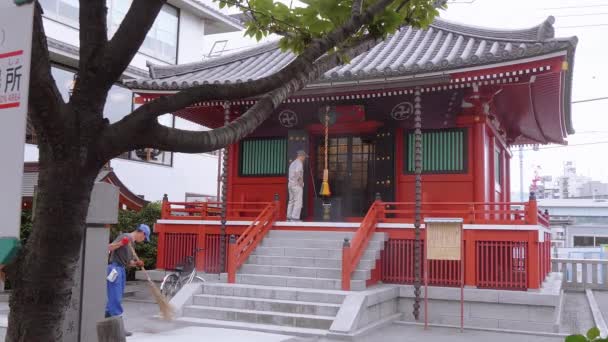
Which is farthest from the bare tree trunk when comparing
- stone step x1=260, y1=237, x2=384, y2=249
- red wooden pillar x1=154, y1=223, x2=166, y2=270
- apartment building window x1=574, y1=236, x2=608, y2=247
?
apartment building window x1=574, y1=236, x2=608, y2=247

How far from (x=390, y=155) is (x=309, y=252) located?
3.81 meters

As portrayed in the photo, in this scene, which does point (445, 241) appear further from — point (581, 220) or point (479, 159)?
point (581, 220)

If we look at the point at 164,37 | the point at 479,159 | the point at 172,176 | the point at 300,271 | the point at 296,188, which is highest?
the point at 164,37

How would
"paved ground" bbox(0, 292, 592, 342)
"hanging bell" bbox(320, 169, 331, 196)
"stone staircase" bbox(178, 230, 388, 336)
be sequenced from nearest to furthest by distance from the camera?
"paved ground" bbox(0, 292, 592, 342), "stone staircase" bbox(178, 230, 388, 336), "hanging bell" bbox(320, 169, 331, 196)

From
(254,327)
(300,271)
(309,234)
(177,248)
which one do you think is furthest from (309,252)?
(177,248)

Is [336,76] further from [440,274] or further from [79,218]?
[79,218]

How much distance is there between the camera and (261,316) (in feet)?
35.8

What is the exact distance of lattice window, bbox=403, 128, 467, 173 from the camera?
13.9 metres

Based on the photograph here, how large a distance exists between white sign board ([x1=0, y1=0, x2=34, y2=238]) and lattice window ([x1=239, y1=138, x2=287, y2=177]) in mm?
13620

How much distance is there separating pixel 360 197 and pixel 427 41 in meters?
4.49

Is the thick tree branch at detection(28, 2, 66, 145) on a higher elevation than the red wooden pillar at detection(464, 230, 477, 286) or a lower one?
higher

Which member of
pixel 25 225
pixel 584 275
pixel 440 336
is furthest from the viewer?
pixel 584 275

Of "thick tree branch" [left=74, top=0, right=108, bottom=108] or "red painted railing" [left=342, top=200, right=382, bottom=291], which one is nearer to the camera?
"thick tree branch" [left=74, top=0, right=108, bottom=108]

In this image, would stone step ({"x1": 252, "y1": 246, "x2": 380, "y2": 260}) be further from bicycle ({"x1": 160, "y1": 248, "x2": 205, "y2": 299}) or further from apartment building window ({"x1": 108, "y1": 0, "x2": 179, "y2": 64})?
apartment building window ({"x1": 108, "y1": 0, "x2": 179, "y2": 64})
